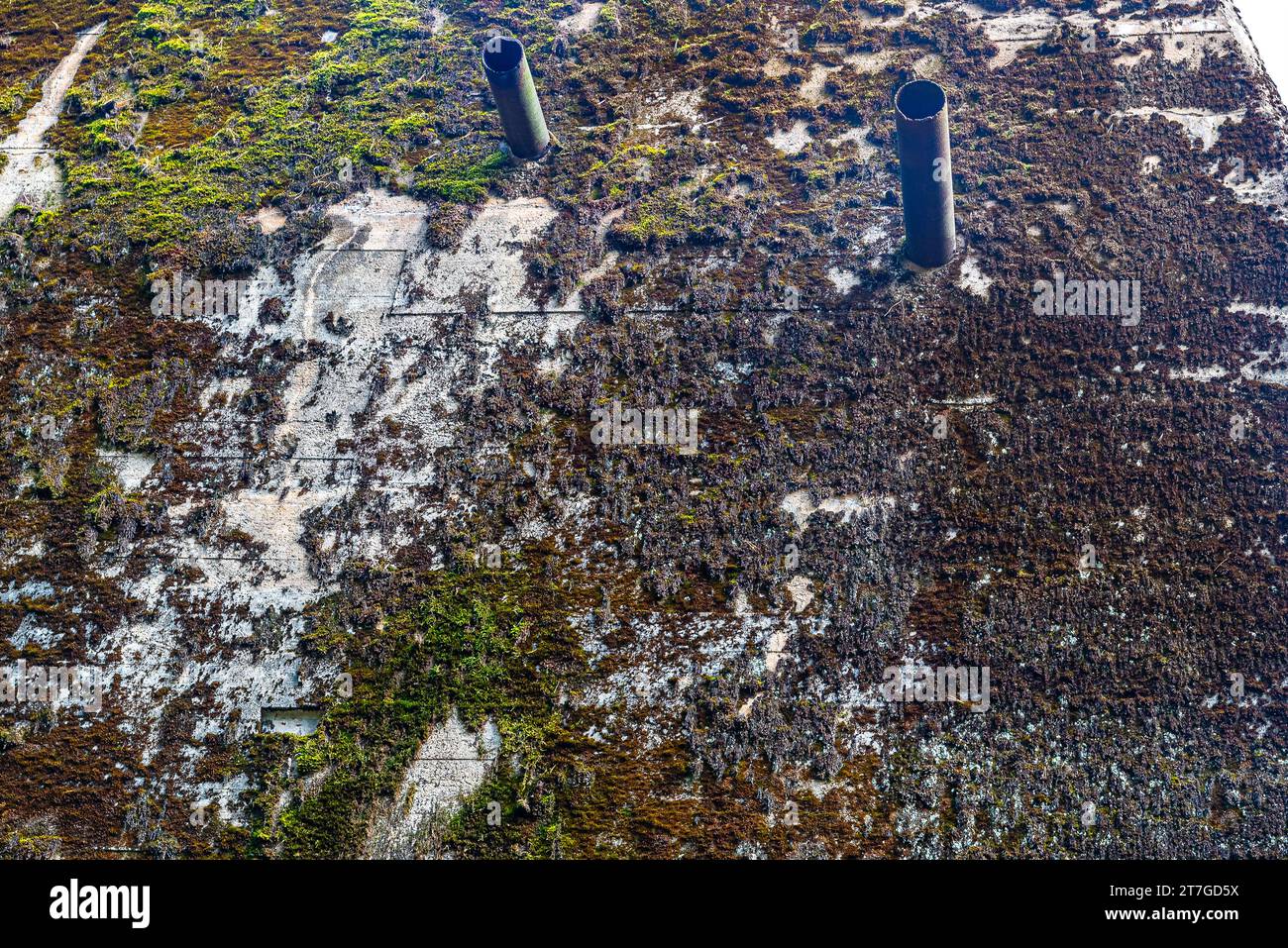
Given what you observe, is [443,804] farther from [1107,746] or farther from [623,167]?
[623,167]

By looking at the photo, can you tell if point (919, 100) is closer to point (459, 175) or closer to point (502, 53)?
point (502, 53)

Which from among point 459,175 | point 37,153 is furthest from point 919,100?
point 37,153

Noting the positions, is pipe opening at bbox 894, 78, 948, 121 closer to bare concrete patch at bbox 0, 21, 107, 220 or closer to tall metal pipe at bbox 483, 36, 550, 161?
tall metal pipe at bbox 483, 36, 550, 161

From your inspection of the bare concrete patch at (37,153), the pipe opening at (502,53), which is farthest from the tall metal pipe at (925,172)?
the bare concrete patch at (37,153)

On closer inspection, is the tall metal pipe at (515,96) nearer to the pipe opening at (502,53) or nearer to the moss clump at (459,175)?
the pipe opening at (502,53)

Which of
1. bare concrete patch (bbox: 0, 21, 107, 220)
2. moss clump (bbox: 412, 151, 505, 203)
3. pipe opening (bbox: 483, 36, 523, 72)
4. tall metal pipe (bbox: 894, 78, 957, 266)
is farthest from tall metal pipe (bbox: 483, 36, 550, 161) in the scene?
bare concrete patch (bbox: 0, 21, 107, 220)

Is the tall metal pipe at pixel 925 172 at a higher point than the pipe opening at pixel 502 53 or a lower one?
lower
